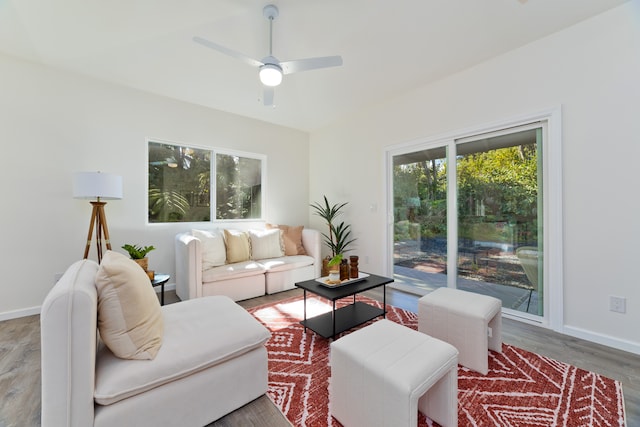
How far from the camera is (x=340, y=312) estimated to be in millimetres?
2592

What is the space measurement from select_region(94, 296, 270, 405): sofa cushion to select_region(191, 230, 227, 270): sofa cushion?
134 cm

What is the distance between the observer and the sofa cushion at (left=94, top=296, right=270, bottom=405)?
116cm

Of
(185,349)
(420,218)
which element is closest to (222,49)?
(185,349)

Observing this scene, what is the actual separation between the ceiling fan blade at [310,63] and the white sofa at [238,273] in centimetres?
201

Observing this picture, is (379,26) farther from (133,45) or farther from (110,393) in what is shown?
(110,393)

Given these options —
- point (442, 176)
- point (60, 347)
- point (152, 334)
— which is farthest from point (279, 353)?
point (442, 176)

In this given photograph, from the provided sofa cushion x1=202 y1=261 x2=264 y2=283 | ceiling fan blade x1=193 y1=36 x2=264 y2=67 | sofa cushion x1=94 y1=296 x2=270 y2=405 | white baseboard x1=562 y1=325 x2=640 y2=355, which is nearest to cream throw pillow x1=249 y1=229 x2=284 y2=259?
sofa cushion x1=202 y1=261 x2=264 y2=283

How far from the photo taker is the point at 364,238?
13.6ft

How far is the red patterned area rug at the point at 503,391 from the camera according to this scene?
1409 mm

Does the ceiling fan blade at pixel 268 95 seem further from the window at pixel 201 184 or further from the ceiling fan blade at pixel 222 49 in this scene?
the window at pixel 201 184

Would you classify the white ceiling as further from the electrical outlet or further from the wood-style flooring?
the wood-style flooring

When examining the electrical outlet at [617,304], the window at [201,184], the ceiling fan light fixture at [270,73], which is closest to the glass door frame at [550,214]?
the electrical outlet at [617,304]

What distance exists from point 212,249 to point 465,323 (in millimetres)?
2811

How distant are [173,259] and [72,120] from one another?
2.00 m
